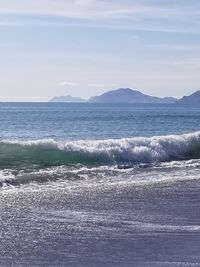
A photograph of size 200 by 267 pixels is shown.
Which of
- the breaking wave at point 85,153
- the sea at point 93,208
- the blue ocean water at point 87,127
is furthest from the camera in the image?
the blue ocean water at point 87,127

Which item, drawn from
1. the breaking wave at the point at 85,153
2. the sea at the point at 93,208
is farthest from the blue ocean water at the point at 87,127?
the sea at the point at 93,208

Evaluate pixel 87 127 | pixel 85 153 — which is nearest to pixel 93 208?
pixel 85 153

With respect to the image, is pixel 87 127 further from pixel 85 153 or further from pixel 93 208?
pixel 93 208

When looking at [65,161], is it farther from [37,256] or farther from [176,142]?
[37,256]

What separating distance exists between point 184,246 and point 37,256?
2.67m

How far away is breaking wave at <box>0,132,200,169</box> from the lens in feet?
82.7

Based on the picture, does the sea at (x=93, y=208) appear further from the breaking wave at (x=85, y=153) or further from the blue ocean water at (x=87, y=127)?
the blue ocean water at (x=87, y=127)

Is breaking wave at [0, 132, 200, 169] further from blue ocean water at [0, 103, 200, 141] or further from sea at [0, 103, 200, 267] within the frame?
blue ocean water at [0, 103, 200, 141]

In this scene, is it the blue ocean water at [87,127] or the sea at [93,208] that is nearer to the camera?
the sea at [93,208]

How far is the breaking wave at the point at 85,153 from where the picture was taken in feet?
82.7

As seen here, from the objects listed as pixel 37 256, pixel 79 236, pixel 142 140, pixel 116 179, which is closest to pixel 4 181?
pixel 116 179

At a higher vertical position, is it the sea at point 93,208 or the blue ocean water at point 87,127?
the blue ocean water at point 87,127

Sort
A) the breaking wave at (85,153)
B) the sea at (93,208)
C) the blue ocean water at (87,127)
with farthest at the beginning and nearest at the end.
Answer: the blue ocean water at (87,127)
the breaking wave at (85,153)
the sea at (93,208)

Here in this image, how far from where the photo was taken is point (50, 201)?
52.3 feet
